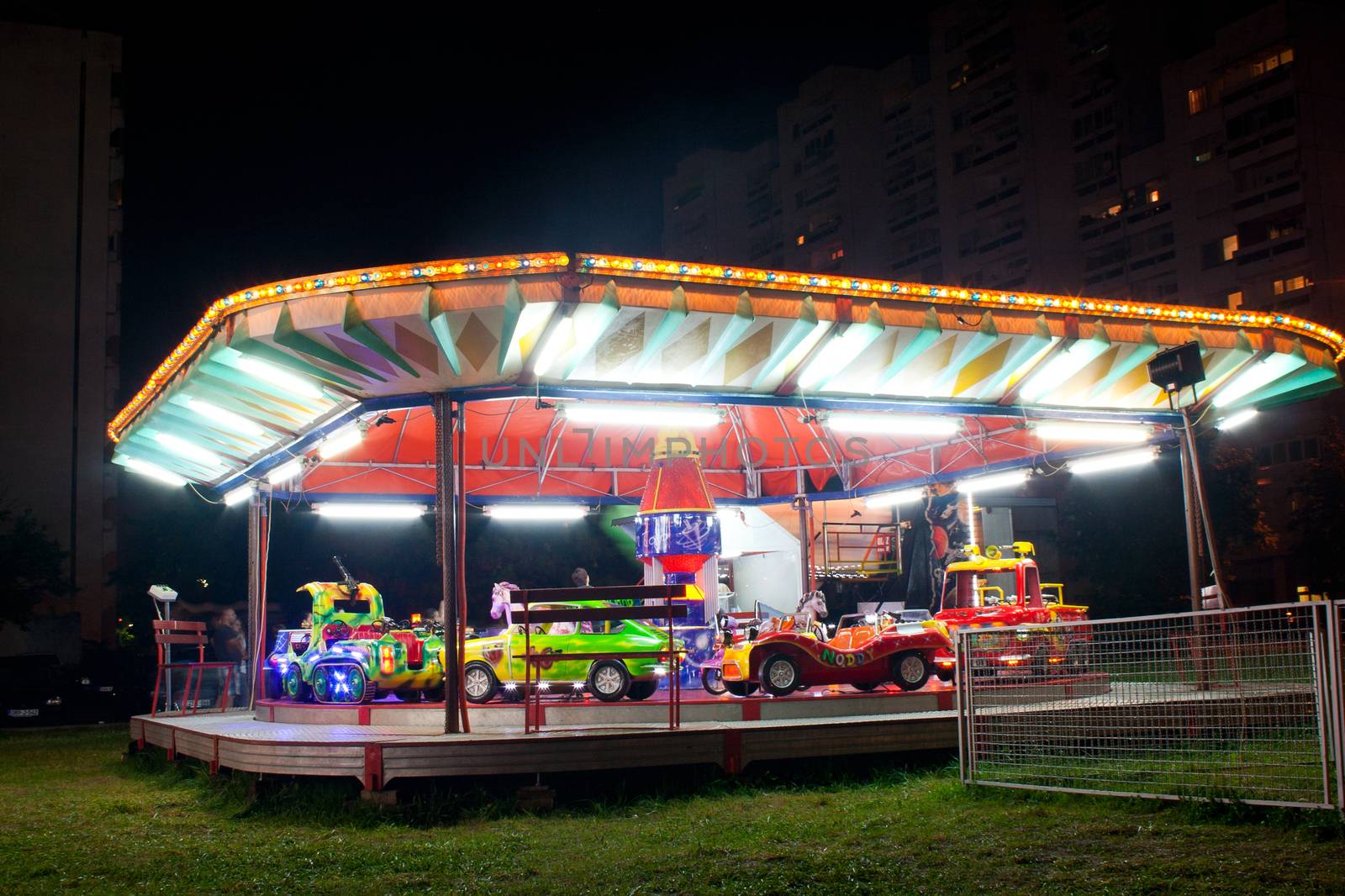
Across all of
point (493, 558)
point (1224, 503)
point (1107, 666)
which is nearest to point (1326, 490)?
point (1224, 503)

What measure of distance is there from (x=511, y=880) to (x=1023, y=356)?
10143 millimetres

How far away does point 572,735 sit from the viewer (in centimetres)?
1095

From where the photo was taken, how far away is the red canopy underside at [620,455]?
2180cm

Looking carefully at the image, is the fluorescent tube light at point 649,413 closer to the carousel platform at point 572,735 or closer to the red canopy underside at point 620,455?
the carousel platform at point 572,735

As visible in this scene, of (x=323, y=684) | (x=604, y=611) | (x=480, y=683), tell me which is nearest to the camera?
(x=604, y=611)

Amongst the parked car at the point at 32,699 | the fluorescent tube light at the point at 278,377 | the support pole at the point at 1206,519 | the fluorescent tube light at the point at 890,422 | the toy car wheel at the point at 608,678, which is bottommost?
the parked car at the point at 32,699

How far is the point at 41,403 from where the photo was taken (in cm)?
4284

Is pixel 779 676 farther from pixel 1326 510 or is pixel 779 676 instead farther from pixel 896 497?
pixel 1326 510

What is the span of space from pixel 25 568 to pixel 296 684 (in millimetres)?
24506

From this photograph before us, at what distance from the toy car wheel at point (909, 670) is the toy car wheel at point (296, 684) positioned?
7.92 metres

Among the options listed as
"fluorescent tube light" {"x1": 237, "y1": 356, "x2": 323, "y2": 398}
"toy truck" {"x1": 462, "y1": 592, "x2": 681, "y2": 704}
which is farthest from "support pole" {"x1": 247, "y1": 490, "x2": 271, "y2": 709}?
"toy truck" {"x1": 462, "y1": 592, "x2": 681, "y2": 704}

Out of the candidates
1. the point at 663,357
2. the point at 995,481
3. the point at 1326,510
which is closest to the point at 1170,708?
the point at 663,357

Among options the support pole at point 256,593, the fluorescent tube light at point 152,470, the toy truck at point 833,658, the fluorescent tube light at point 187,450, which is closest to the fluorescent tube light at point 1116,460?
the toy truck at point 833,658

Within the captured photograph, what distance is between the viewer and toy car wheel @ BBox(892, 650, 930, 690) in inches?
582
